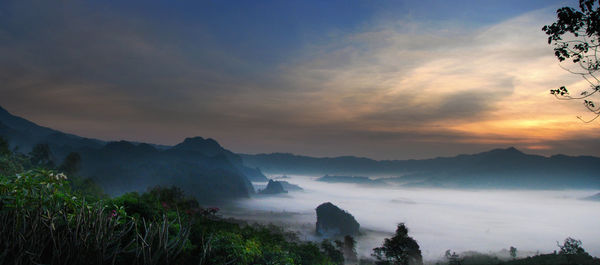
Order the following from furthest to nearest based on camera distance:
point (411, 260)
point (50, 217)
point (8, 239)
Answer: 1. point (411, 260)
2. point (50, 217)
3. point (8, 239)

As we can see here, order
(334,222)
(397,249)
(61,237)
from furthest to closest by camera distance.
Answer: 1. (334,222)
2. (397,249)
3. (61,237)

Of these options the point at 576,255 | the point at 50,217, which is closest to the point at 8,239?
the point at 50,217

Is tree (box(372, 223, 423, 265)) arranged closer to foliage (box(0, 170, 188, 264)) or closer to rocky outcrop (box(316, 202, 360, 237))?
foliage (box(0, 170, 188, 264))

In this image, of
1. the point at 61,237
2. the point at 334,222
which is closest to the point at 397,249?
the point at 61,237

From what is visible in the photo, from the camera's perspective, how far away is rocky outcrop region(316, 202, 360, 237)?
176375 millimetres

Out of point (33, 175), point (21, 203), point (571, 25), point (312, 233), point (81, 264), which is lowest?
point (312, 233)

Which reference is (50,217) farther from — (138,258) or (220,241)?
(220,241)

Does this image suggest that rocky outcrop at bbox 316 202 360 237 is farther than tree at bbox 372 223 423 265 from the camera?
Yes

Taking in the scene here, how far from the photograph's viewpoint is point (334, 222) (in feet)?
579

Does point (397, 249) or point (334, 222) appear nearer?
point (397, 249)

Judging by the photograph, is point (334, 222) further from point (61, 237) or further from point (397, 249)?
point (61, 237)

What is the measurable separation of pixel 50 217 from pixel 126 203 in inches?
248

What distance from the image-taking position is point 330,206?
178375mm

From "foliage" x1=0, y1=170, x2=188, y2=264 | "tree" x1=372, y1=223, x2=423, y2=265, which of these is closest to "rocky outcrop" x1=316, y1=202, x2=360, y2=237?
"tree" x1=372, y1=223, x2=423, y2=265
